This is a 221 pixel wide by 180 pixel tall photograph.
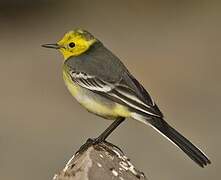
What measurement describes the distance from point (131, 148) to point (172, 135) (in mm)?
5581

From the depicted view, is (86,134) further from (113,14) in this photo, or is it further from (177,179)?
(113,14)

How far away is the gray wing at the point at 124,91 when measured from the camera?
591cm

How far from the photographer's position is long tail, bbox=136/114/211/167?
5.90 meters

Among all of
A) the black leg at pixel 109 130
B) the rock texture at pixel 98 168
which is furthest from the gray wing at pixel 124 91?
the rock texture at pixel 98 168

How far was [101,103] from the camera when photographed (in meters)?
6.02

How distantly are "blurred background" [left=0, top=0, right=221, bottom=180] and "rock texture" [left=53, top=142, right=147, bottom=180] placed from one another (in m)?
5.42

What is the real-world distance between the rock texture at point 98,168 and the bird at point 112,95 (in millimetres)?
538

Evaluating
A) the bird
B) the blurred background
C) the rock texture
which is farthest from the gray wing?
the blurred background

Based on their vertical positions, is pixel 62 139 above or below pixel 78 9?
below

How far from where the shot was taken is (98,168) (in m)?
4.91

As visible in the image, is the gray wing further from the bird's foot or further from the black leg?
the bird's foot

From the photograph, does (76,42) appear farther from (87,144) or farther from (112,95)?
(87,144)

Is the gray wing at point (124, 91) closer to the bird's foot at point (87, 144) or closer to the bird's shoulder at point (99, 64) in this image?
the bird's shoulder at point (99, 64)

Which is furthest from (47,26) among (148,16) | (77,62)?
(77,62)
